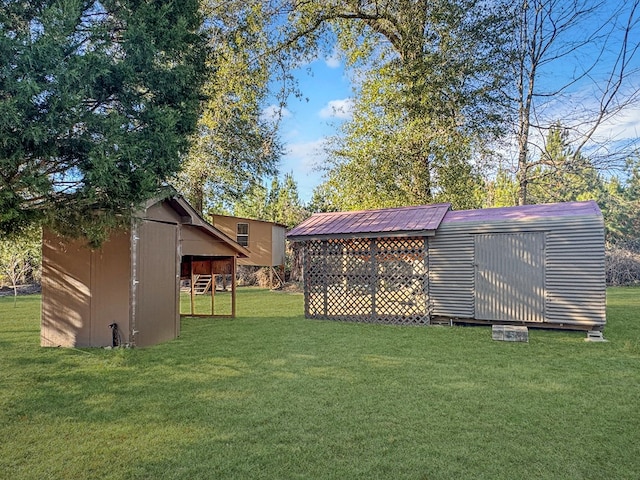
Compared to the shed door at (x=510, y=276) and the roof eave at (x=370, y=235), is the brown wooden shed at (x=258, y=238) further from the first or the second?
the shed door at (x=510, y=276)

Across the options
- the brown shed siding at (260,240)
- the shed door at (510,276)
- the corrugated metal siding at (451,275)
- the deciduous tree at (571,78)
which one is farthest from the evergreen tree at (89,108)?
the brown shed siding at (260,240)

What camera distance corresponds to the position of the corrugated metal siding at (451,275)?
8742 millimetres

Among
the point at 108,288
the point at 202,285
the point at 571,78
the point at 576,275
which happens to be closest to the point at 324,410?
the point at 108,288

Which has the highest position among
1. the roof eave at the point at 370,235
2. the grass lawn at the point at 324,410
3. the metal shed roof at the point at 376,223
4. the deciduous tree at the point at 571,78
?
the deciduous tree at the point at 571,78

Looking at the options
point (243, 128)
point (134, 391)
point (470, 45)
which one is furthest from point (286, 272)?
point (134, 391)

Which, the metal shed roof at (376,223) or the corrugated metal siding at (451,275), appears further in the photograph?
the metal shed roof at (376,223)

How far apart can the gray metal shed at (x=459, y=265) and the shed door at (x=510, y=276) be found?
0.06 feet

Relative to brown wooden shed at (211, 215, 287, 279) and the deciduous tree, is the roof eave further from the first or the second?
brown wooden shed at (211, 215, 287, 279)

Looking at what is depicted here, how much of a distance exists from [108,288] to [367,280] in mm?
5395

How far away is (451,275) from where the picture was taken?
8922mm

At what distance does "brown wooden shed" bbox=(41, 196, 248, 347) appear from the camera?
6941 mm

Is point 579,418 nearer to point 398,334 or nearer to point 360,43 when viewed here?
point 398,334

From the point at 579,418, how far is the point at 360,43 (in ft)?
47.7

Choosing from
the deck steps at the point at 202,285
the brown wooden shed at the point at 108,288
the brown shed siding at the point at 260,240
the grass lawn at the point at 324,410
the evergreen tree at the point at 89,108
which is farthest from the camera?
the brown shed siding at the point at 260,240
